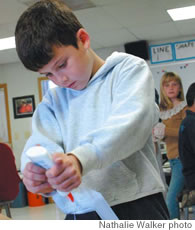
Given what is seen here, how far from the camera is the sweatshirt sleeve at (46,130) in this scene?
2.45 ft

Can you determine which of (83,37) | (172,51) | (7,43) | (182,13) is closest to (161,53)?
(172,51)

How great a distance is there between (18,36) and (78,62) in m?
0.13

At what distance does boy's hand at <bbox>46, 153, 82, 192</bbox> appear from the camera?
20.3 inches

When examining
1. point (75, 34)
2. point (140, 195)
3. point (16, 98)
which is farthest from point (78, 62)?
point (16, 98)

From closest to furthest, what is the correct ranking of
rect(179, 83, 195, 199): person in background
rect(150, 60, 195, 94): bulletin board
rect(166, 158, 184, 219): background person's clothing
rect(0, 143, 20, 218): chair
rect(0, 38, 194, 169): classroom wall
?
rect(179, 83, 195, 199): person in background, rect(0, 143, 20, 218): chair, rect(166, 158, 184, 219): background person's clothing, rect(150, 60, 195, 94): bulletin board, rect(0, 38, 194, 169): classroom wall

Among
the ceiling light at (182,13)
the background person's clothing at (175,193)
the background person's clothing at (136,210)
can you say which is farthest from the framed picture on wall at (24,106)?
the background person's clothing at (136,210)

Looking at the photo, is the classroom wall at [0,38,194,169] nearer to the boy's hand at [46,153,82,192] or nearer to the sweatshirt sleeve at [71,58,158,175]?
the sweatshirt sleeve at [71,58,158,175]

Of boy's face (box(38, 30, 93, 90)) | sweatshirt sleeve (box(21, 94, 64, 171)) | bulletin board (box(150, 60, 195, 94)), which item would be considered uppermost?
bulletin board (box(150, 60, 195, 94))

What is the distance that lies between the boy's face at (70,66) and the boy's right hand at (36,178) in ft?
0.67

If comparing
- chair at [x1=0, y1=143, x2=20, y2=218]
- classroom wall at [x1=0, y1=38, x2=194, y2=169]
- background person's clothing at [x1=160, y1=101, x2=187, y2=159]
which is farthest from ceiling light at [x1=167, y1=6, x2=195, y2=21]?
classroom wall at [x1=0, y1=38, x2=194, y2=169]

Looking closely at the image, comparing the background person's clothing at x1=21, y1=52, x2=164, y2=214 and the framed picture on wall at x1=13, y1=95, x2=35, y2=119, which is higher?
the framed picture on wall at x1=13, y1=95, x2=35, y2=119

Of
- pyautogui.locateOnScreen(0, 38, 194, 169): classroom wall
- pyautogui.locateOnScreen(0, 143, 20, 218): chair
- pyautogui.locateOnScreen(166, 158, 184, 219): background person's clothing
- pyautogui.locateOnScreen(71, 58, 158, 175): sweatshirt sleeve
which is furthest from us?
pyautogui.locateOnScreen(0, 38, 194, 169): classroom wall

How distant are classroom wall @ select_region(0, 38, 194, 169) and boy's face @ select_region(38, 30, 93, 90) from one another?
221 inches

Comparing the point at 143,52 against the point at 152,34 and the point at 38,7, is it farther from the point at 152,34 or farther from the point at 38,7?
the point at 38,7
